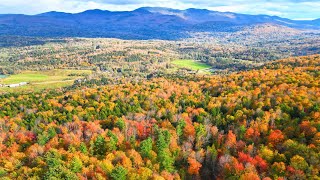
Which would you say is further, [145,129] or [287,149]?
[145,129]

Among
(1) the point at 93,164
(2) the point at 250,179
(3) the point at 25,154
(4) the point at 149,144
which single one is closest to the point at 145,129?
(4) the point at 149,144

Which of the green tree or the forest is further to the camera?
the forest

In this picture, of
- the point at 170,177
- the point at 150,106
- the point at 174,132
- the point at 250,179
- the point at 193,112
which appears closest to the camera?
the point at 250,179

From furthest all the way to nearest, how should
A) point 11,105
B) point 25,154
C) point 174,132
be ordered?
point 11,105
point 174,132
point 25,154

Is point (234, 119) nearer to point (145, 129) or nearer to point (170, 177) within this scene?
point (145, 129)

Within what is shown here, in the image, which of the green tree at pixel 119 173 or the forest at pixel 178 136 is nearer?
the green tree at pixel 119 173

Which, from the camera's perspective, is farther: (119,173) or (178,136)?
(178,136)

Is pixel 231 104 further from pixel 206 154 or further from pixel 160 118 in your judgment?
pixel 206 154

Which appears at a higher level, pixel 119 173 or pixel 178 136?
pixel 119 173
